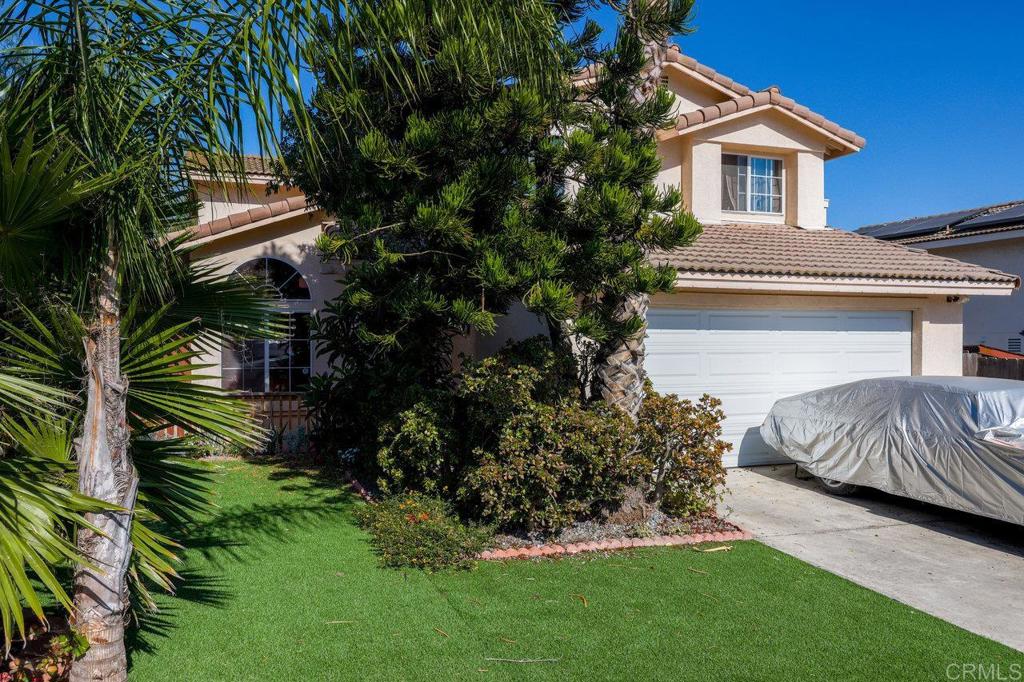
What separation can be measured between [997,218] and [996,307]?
2.30m

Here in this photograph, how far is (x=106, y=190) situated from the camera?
12.6 ft

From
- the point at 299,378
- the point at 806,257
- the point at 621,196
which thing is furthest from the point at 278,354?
the point at 806,257

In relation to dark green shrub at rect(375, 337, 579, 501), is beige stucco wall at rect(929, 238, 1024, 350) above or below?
above

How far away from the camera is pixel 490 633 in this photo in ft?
16.6

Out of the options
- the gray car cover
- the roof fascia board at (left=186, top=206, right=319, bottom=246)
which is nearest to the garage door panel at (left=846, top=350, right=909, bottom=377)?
the gray car cover

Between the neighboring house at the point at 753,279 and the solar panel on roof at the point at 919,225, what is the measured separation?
25.7ft

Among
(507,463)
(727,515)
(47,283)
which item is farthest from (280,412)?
(47,283)

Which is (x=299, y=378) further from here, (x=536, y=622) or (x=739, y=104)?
(x=739, y=104)

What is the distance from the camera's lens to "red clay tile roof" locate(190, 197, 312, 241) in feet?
38.3

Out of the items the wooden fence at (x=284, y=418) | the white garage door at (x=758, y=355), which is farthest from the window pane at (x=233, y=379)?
the white garage door at (x=758, y=355)

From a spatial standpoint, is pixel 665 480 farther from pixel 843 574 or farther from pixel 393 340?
pixel 393 340

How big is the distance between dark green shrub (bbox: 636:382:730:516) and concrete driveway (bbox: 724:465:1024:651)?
2.65ft

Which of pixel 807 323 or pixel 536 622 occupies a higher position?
pixel 807 323
